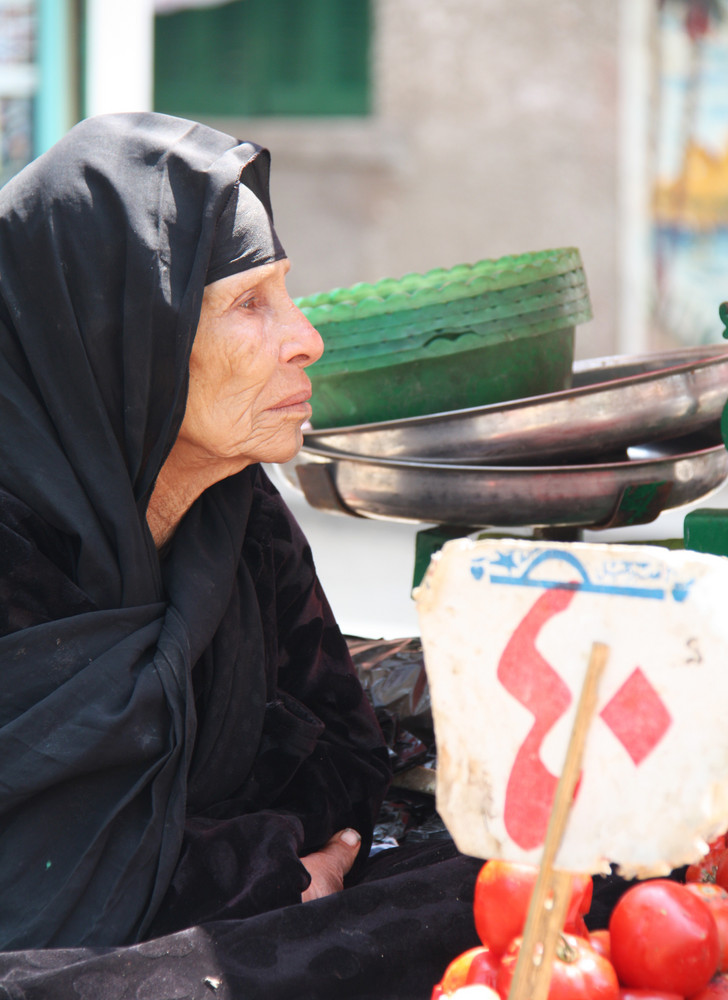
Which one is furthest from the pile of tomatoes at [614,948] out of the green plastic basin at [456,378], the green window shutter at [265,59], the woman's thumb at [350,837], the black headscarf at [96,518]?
the green window shutter at [265,59]

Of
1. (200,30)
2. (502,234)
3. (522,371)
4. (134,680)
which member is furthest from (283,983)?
(200,30)

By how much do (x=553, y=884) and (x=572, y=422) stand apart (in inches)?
41.6

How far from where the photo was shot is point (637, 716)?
999 millimetres

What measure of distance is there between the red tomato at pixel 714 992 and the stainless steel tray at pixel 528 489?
0.97 meters

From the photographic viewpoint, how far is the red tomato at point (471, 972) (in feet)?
3.59

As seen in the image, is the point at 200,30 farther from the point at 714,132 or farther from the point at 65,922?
the point at 65,922

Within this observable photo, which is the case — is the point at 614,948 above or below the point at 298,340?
below

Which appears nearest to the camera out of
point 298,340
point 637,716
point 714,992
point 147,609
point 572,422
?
point 637,716

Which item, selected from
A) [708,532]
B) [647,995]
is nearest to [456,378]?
[708,532]

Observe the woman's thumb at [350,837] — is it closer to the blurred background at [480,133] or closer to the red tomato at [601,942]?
the red tomato at [601,942]

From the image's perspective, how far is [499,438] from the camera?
1.95 m

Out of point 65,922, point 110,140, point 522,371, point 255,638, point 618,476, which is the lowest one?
point 65,922

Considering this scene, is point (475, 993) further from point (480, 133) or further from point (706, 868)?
point (480, 133)

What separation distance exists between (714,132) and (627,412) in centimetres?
491
